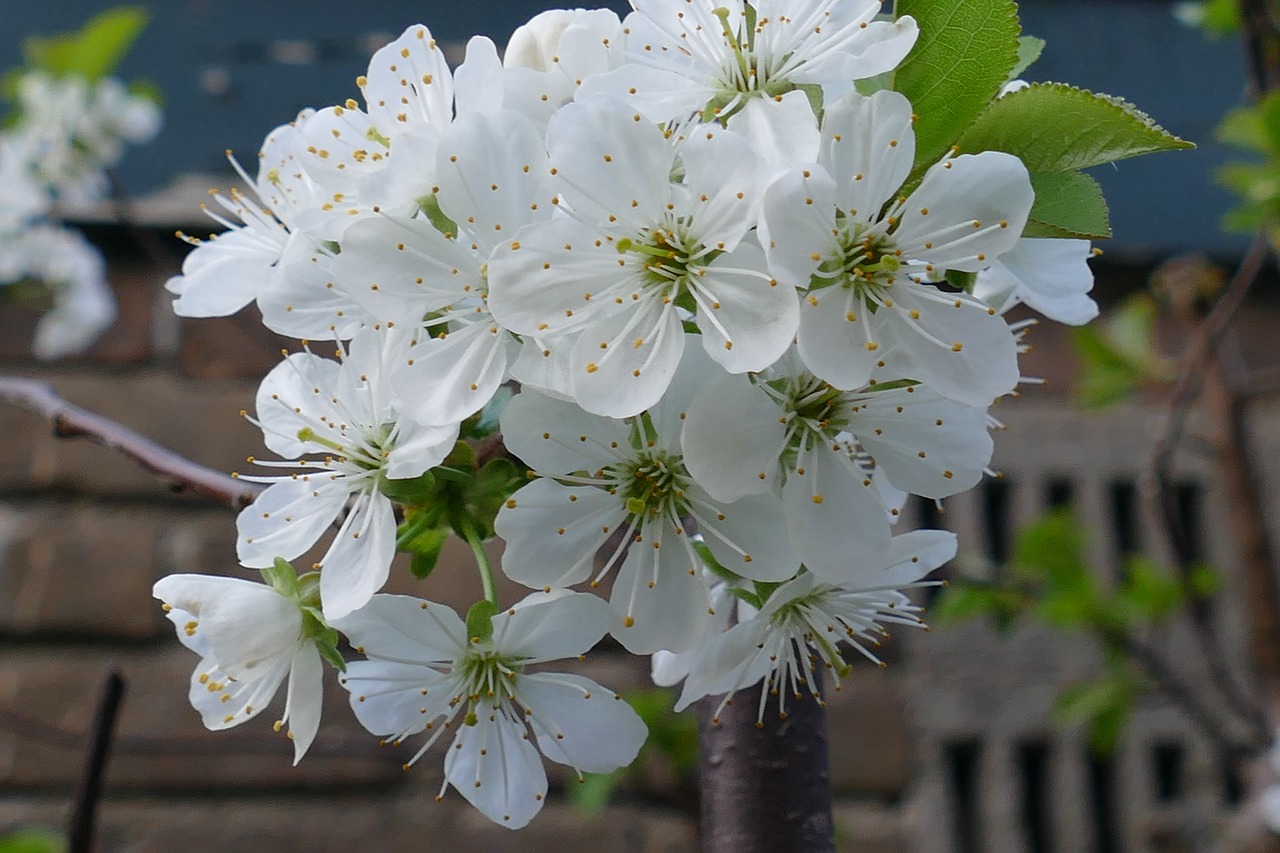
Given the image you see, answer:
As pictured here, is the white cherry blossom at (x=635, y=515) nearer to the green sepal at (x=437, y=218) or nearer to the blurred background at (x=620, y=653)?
the green sepal at (x=437, y=218)

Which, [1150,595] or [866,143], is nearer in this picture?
[866,143]

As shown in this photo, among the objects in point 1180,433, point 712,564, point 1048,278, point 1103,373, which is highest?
A: point 1103,373

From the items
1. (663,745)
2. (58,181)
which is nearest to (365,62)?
(58,181)

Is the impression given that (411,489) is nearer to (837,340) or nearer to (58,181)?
(837,340)

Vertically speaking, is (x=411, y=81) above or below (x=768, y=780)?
above

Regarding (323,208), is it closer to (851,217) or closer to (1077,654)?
(851,217)

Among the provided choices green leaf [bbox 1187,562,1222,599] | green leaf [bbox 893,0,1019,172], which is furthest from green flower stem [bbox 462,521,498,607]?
green leaf [bbox 1187,562,1222,599]

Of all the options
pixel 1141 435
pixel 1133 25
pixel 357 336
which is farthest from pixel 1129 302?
pixel 357 336

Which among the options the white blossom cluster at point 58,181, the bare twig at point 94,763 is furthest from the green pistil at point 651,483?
the white blossom cluster at point 58,181
